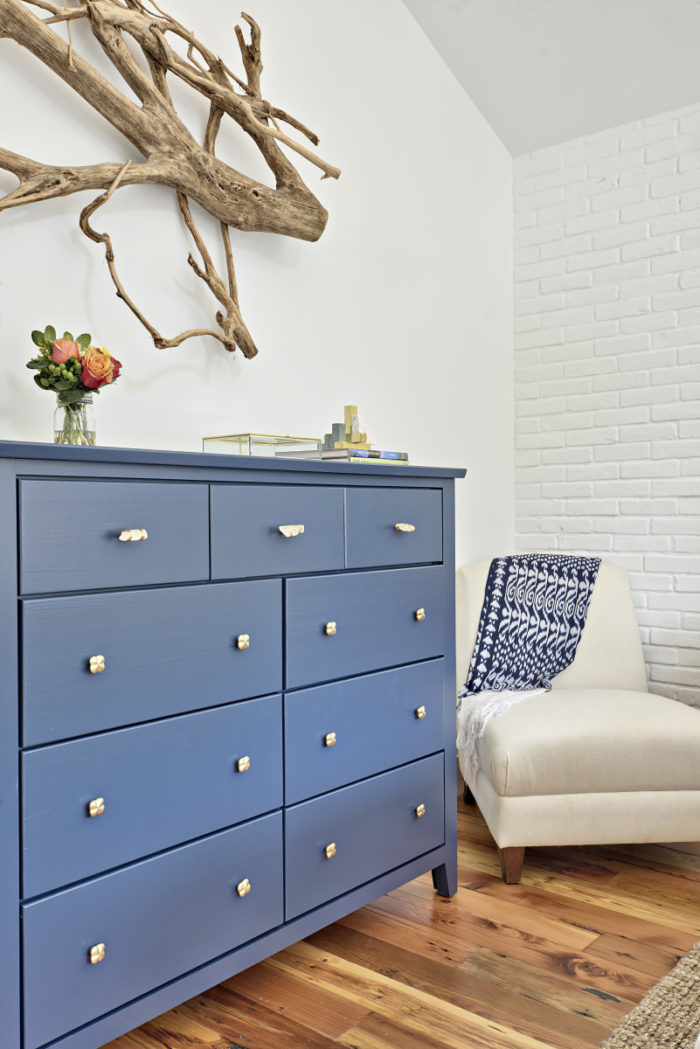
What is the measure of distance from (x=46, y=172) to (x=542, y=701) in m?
1.84

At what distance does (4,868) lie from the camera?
120 centimetres

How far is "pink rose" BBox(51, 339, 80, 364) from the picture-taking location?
1512 mm

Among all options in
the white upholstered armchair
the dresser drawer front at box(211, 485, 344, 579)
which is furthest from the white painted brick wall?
the dresser drawer front at box(211, 485, 344, 579)

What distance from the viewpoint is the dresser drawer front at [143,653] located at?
125 cm

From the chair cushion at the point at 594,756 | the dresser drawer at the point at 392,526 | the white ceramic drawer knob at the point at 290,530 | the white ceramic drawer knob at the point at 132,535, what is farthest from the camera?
the chair cushion at the point at 594,756

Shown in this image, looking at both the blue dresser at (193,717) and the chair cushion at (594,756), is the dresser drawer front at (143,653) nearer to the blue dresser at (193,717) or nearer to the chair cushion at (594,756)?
the blue dresser at (193,717)

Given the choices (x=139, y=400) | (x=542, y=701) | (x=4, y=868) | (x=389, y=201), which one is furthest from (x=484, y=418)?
(x=4, y=868)

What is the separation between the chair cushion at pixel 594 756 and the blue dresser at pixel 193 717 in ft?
0.80

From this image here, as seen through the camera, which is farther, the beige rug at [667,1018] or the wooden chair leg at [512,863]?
the wooden chair leg at [512,863]

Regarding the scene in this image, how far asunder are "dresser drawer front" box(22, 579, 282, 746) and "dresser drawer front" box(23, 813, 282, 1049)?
0.26m

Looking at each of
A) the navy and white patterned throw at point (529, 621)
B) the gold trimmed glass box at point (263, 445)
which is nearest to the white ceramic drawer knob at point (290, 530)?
the gold trimmed glass box at point (263, 445)

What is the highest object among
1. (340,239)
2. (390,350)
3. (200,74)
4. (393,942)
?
(200,74)

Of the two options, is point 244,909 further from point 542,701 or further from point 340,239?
point 340,239

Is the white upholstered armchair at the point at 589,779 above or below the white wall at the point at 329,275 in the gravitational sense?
below
